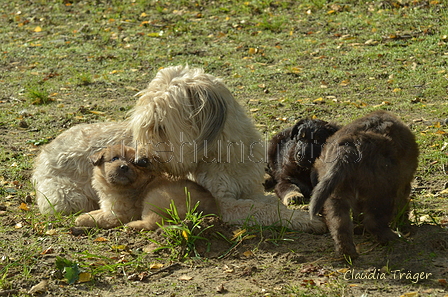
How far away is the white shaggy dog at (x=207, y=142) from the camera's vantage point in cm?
495

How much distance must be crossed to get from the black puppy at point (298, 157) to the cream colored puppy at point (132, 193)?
1.35 metres

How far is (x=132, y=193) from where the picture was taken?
5277mm

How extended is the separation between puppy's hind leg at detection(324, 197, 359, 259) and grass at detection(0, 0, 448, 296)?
0.43 m

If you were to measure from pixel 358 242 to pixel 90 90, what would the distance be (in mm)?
6833

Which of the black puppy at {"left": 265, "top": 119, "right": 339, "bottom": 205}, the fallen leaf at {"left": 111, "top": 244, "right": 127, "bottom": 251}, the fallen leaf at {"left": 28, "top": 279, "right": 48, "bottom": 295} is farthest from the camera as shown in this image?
the black puppy at {"left": 265, "top": 119, "right": 339, "bottom": 205}

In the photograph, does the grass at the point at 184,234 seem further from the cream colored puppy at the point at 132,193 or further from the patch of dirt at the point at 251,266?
the cream colored puppy at the point at 132,193

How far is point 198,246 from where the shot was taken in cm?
449

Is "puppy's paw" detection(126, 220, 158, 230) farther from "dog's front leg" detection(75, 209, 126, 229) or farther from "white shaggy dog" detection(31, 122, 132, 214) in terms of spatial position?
"white shaggy dog" detection(31, 122, 132, 214)

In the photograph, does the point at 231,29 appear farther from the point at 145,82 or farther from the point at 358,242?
the point at 358,242

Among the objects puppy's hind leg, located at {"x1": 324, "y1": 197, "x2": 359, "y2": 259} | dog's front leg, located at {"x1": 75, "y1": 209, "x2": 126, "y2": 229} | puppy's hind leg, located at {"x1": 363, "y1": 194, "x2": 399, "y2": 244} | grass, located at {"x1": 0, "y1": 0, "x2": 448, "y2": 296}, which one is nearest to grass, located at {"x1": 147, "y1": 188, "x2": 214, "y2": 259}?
grass, located at {"x1": 0, "y1": 0, "x2": 448, "y2": 296}

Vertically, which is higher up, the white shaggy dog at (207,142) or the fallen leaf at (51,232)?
the white shaggy dog at (207,142)

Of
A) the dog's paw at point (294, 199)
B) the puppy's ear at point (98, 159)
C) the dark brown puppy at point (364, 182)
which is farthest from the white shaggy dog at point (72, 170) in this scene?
the dark brown puppy at point (364, 182)

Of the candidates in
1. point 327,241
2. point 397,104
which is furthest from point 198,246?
point 397,104

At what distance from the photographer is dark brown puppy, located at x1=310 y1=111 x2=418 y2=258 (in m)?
3.95
